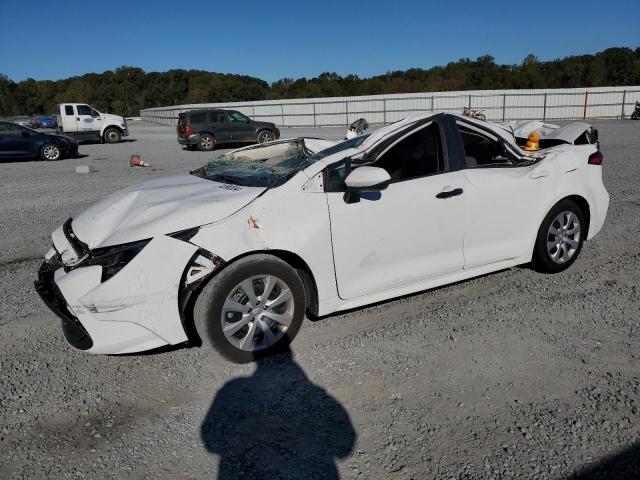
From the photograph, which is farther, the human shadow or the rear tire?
the rear tire

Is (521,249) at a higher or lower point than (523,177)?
lower

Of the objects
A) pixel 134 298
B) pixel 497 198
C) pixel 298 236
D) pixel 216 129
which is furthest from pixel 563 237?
pixel 216 129

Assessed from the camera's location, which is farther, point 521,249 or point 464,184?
point 521,249

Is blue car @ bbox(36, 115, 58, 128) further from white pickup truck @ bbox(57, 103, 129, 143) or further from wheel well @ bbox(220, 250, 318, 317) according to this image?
wheel well @ bbox(220, 250, 318, 317)

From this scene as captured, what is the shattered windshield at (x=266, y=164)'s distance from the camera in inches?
149

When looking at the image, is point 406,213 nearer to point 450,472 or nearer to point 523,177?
point 523,177

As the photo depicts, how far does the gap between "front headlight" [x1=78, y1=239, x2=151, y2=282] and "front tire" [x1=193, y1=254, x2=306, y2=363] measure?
19.0 inches

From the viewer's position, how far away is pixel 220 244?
10.5 ft

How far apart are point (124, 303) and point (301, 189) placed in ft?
4.44

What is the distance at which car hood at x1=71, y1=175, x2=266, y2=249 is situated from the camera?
126 inches

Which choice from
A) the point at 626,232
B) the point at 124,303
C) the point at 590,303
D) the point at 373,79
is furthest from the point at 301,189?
the point at 373,79

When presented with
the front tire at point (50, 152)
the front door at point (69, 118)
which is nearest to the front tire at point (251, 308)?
the front tire at point (50, 152)

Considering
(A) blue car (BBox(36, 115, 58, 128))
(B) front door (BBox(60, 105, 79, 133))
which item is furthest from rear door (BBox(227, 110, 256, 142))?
(A) blue car (BBox(36, 115, 58, 128))

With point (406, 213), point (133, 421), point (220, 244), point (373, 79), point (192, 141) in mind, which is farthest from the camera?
point (373, 79)
